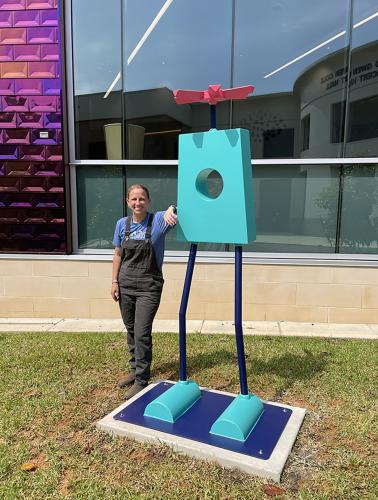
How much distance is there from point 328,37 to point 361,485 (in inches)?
186

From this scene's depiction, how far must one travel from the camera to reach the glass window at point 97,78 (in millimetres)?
5410

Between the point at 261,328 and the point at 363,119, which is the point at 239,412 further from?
the point at 363,119

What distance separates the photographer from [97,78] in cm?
551

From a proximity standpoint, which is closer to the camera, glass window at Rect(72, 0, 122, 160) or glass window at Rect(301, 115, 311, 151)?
glass window at Rect(301, 115, 311, 151)

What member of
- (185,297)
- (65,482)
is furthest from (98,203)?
(65,482)

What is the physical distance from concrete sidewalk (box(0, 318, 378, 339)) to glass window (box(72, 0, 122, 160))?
2120mm

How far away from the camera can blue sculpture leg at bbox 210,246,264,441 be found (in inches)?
106

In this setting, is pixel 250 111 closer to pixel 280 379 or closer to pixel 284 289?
pixel 284 289

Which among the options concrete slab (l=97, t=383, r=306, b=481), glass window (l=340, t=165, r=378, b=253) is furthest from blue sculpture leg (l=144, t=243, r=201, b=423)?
glass window (l=340, t=165, r=378, b=253)

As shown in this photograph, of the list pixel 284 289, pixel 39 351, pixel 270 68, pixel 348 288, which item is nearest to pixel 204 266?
pixel 284 289

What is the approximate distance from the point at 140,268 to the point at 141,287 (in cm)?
15

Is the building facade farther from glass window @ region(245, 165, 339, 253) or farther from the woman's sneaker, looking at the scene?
the woman's sneaker

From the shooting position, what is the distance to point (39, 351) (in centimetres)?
438

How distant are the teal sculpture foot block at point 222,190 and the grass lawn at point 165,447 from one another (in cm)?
138
